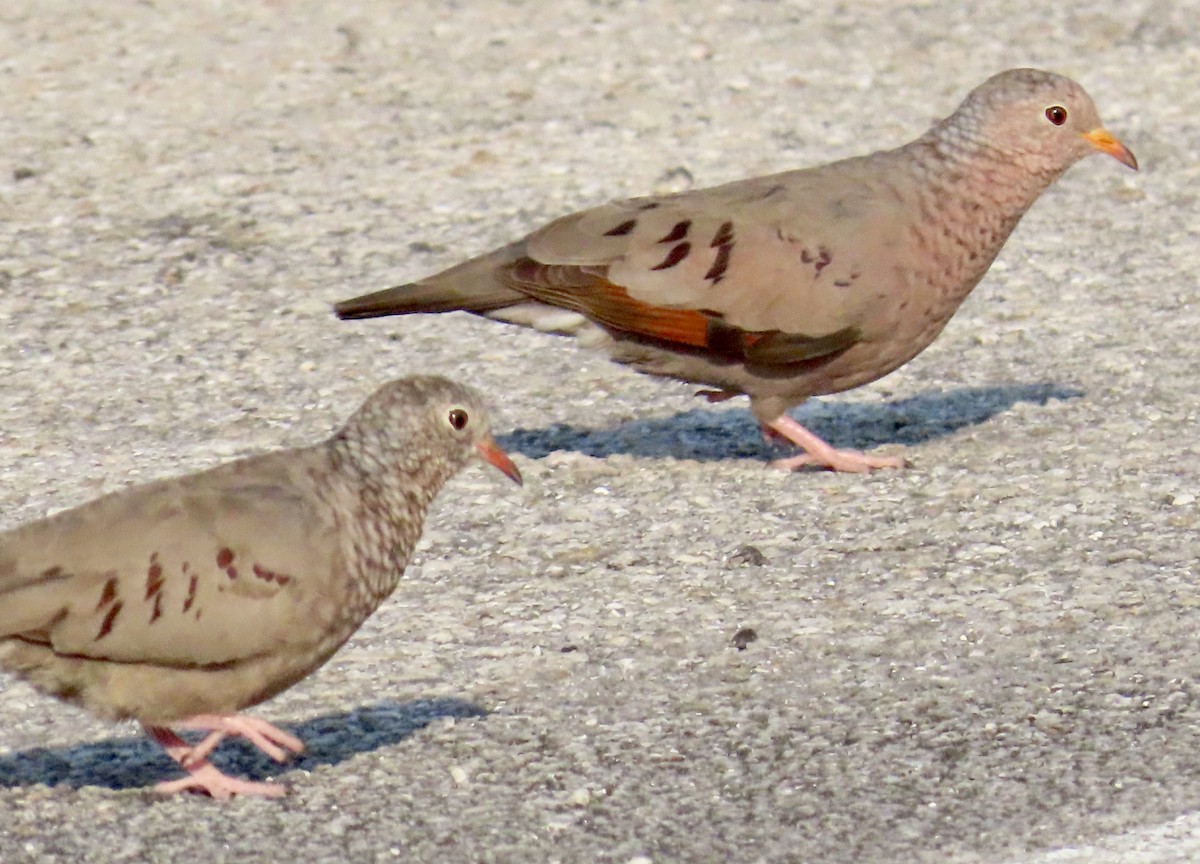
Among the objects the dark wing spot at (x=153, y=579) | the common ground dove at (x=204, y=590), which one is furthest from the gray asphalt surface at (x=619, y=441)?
the dark wing spot at (x=153, y=579)

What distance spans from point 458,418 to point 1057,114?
10.1ft

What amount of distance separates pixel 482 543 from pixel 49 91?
492 centimetres

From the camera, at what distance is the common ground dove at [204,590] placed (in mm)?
4398

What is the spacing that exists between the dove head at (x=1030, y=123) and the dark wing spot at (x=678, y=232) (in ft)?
3.10

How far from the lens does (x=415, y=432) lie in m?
4.84

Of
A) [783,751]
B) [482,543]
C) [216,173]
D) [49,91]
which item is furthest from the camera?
[49,91]

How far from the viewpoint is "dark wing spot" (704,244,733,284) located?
22.3 feet

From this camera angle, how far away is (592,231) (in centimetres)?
699

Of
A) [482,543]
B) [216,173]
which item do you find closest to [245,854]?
A: [482,543]

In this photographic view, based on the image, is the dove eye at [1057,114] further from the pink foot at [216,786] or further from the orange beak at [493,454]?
the pink foot at [216,786]

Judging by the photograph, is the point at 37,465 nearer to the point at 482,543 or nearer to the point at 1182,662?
the point at 482,543

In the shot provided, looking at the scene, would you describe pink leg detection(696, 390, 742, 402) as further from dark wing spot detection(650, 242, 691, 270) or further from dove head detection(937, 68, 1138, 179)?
dove head detection(937, 68, 1138, 179)

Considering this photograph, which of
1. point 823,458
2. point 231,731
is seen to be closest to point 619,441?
point 823,458

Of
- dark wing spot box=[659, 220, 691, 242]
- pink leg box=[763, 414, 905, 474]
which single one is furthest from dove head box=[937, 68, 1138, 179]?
pink leg box=[763, 414, 905, 474]
